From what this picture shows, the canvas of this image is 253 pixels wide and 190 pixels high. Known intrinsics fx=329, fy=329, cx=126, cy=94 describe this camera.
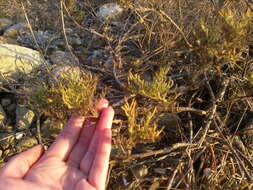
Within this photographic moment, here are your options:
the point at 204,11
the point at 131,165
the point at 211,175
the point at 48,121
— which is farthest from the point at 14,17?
the point at 211,175

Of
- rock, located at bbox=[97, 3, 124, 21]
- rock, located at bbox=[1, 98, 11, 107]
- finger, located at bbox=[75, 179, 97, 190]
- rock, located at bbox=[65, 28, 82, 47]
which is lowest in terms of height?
finger, located at bbox=[75, 179, 97, 190]

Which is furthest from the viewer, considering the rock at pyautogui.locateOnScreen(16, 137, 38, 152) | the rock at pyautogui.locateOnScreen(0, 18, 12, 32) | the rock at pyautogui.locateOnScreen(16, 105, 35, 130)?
the rock at pyautogui.locateOnScreen(0, 18, 12, 32)

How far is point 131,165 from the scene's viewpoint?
189 cm

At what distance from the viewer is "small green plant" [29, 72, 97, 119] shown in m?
1.34

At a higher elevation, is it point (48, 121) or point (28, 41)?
point (28, 41)

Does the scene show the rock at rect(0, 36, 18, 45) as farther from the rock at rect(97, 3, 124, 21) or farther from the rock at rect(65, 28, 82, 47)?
the rock at rect(97, 3, 124, 21)

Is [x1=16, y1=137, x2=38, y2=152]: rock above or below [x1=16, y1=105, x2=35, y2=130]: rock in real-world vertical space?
below

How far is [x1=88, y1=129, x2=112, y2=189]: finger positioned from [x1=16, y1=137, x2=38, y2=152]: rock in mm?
764

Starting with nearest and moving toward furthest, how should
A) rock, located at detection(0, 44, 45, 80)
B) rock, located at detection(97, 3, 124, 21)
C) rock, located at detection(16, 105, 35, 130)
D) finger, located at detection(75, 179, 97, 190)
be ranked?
finger, located at detection(75, 179, 97, 190) → rock, located at detection(16, 105, 35, 130) → rock, located at detection(0, 44, 45, 80) → rock, located at detection(97, 3, 124, 21)

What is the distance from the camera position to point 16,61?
8.62 ft

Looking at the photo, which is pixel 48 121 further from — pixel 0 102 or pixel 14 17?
pixel 14 17

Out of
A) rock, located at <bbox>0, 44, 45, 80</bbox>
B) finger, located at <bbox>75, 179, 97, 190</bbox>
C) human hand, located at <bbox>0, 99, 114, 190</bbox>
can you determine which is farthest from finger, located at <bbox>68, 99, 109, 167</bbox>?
rock, located at <bbox>0, 44, 45, 80</bbox>

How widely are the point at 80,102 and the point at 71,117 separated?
311mm

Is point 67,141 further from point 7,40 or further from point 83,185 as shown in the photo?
point 7,40
